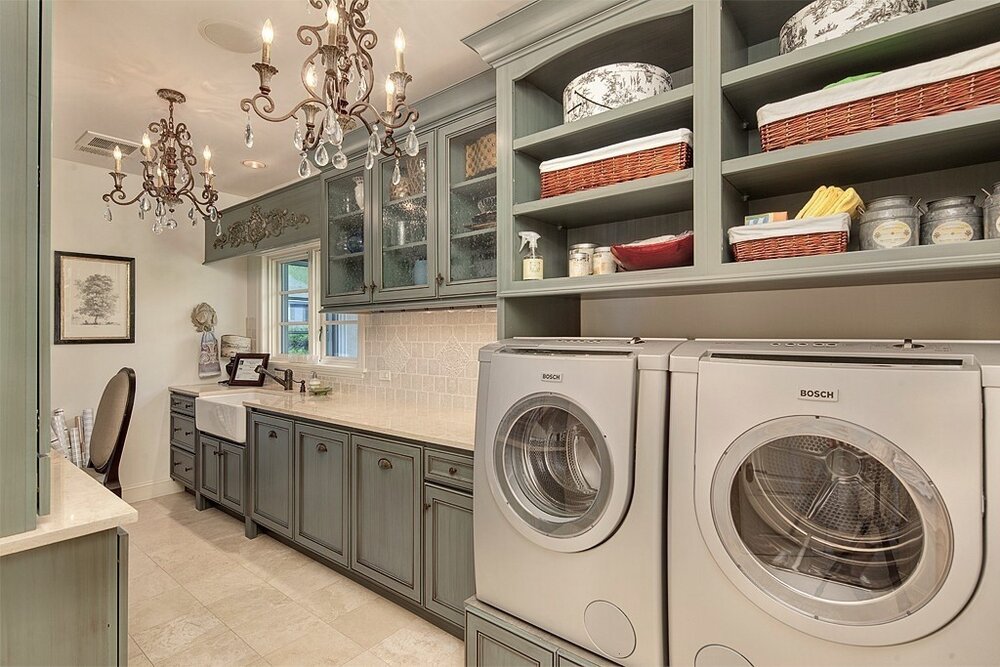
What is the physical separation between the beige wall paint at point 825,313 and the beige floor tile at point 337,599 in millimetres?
1761

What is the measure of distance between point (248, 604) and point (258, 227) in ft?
8.41

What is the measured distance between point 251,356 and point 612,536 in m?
3.73

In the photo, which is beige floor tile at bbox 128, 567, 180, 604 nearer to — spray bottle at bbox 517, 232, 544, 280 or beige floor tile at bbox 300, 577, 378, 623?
beige floor tile at bbox 300, 577, 378, 623

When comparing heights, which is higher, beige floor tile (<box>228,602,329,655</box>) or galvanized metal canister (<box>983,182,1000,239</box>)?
galvanized metal canister (<box>983,182,1000,239</box>)

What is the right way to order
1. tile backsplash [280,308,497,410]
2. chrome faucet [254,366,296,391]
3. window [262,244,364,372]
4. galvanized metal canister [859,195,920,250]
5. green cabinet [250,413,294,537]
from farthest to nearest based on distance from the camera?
chrome faucet [254,366,296,391]
window [262,244,364,372]
green cabinet [250,413,294,537]
tile backsplash [280,308,497,410]
galvanized metal canister [859,195,920,250]

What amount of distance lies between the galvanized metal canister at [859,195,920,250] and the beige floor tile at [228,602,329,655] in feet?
8.22

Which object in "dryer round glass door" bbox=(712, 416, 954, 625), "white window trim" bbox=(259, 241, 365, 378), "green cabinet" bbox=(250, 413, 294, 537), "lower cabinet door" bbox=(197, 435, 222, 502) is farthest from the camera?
"white window trim" bbox=(259, 241, 365, 378)

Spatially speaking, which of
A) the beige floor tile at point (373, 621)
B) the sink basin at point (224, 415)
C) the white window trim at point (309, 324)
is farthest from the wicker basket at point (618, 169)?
the sink basin at point (224, 415)

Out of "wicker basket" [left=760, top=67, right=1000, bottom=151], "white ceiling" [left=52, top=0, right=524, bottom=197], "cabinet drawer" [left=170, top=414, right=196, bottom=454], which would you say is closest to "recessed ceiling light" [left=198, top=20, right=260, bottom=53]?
"white ceiling" [left=52, top=0, right=524, bottom=197]

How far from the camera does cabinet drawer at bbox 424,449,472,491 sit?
2008mm

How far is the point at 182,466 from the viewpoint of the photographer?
3.97 m

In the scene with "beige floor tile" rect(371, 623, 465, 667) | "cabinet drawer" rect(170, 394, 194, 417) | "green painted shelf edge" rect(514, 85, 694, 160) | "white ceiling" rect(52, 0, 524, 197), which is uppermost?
"white ceiling" rect(52, 0, 524, 197)

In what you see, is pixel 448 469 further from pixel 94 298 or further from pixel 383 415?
pixel 94 298

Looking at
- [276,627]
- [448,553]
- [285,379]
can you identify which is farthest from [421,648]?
[285,379]
